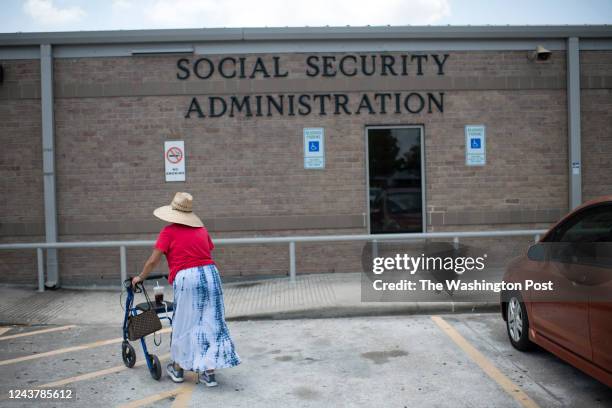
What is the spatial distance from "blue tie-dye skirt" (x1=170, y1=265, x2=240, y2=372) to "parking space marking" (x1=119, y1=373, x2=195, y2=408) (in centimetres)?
21

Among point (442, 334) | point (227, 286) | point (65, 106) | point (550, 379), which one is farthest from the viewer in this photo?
point (65, 106)

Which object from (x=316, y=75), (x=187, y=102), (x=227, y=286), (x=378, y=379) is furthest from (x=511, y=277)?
(x=187, y=102)

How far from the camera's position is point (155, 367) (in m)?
5.35

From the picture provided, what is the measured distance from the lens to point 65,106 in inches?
406

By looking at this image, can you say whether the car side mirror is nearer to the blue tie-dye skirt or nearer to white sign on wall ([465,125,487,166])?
the blue tie-dye skirt

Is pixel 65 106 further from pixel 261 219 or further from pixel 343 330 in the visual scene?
pixel 343 330

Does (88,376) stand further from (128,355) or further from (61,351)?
(61,351)

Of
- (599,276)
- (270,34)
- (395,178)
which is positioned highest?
(270,34)

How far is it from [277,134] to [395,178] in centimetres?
231

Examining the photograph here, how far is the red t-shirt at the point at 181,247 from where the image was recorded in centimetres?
513

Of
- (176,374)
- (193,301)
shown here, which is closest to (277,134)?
(193,301)

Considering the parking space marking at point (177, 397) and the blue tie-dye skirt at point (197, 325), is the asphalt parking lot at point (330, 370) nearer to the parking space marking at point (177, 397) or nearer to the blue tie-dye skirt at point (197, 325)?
the parking space marking at point (177, 397)

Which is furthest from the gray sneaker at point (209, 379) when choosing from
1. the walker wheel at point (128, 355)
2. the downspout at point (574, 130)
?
the downspout at point (574, 130)

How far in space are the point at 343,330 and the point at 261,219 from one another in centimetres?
377
